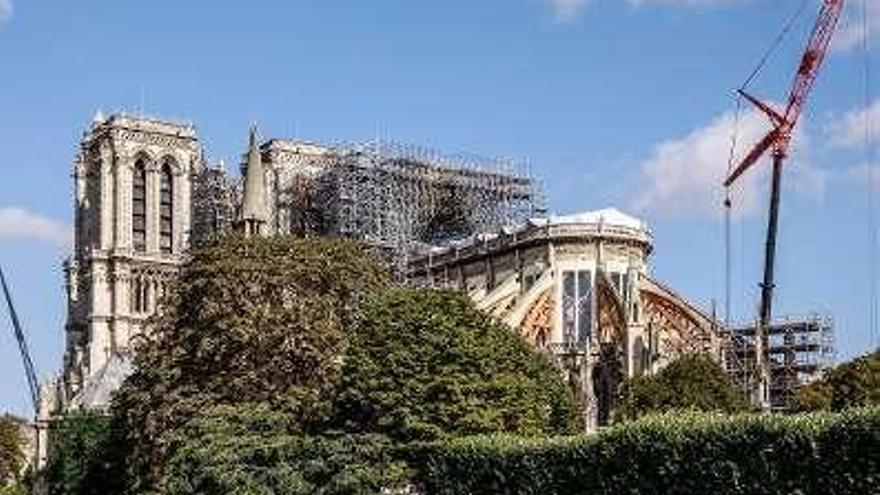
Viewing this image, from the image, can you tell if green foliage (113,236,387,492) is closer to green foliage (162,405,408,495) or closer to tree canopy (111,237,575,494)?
tree canopy (111,237,575,494)

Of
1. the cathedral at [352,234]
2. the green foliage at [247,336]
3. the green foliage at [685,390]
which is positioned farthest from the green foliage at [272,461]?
the cathedral at [352,234]

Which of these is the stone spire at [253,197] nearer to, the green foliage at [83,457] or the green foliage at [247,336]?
the green foliage at [83,457]

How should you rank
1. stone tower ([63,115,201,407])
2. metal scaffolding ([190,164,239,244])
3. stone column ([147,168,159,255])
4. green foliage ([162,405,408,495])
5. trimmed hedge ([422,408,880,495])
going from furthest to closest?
1. metal scaffolding ([190,164,239,244])
2. stone column ([147,168,159,255])
3. stone tower ([63,115,201,407])
4. green foliage ([162,405,408,495])
5. trimmed hedge ([422,408,880,495])

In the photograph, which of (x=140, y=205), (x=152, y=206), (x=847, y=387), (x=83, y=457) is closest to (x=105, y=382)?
(x=152, y=206)

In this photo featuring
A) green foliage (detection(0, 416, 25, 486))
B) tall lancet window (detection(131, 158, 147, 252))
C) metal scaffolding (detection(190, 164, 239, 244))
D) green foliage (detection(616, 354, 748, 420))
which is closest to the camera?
green foliage (detection(616, 354, 748, 420))

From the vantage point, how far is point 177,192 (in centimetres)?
14350

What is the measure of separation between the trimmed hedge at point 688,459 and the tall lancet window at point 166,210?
9202 centimetres

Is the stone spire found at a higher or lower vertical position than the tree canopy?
higher

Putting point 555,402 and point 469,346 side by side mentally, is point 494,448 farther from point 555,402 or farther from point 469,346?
point 555,402

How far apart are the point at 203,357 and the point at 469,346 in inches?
460

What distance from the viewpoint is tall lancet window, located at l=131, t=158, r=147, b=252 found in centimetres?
14150

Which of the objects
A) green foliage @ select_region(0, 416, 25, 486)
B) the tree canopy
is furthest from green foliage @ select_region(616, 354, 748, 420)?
green foliage @ select_region(0, 416, 25, 486)

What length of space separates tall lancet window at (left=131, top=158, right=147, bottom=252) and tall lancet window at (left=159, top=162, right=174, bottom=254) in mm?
1624

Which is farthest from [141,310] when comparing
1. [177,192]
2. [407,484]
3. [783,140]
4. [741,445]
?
[741,445]
